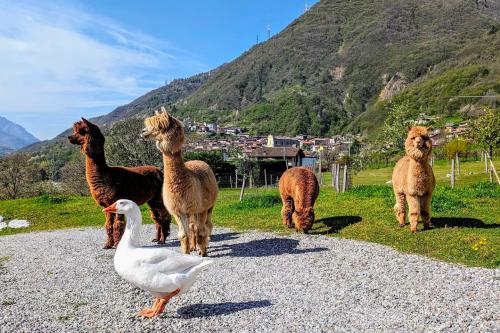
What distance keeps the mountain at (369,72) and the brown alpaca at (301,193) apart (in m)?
82.1

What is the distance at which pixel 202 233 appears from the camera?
9.01 meters

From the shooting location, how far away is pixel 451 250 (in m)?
8.88

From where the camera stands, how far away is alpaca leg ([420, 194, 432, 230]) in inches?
408

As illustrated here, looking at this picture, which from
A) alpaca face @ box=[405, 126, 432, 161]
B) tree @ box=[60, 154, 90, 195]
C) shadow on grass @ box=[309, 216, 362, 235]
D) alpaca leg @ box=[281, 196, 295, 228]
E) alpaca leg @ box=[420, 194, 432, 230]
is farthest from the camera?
tree @ box=[60, 154, 90, 195]

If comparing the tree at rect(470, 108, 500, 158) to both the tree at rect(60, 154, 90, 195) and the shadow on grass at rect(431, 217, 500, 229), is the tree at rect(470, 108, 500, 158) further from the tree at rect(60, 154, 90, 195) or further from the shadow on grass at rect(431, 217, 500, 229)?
the tree at rect(60, 154, 90, 195)

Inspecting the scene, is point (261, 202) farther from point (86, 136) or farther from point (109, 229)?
point (86, 136)

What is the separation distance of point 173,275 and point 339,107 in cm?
14469

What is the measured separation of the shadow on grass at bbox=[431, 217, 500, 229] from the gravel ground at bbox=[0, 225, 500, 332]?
2444 mm

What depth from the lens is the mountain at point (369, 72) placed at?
107 m

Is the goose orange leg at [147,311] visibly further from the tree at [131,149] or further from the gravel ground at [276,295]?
the tree at [131,149]

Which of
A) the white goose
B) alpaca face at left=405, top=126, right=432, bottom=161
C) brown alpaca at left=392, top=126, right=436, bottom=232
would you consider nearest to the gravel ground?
the white goose

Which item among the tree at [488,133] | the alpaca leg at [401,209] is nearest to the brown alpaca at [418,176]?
the alpaca leg at [401,209]

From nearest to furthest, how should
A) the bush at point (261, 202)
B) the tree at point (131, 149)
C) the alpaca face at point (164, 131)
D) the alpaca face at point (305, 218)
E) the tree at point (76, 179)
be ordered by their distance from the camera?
the alpaca face at point (164, 131), the alpaca face at point (305, 218), the bush at point (261, 202), the tree at point (131, 149), the tree at point (76, 179)

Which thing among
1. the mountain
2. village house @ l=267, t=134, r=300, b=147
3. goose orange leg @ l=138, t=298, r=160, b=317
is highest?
the mountain
